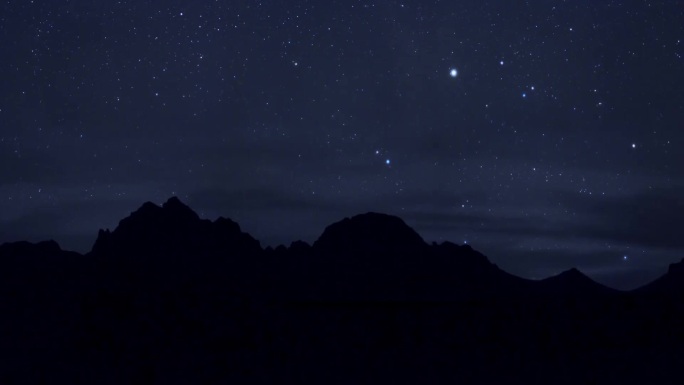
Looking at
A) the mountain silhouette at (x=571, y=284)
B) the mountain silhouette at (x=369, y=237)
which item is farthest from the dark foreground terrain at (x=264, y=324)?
the mountain silhouette at (x=571, y=284)

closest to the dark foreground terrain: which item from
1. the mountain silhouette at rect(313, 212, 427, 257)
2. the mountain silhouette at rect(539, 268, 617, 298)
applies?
the mountain silhouette at rect(313, 212, 427, 257)

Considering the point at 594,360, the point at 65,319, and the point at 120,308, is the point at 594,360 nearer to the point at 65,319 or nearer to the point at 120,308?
the point at 120,308

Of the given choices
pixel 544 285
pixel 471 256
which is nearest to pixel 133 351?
pixel 471 256

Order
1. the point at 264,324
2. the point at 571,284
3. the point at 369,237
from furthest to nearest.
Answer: the point at 571,284, the point at 369,237, the point at 264,324

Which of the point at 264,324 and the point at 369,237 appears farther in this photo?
the point at 369,237

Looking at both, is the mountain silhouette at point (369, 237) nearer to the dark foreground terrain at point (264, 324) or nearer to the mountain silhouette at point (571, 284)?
the dark foreground terrain at point (264, 324)

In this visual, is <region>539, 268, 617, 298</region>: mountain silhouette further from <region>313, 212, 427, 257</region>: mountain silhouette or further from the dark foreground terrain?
<region>313, 212, 427, 257</region>: mountain silhouette

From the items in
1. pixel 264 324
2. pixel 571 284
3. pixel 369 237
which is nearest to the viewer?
pixel 264 324

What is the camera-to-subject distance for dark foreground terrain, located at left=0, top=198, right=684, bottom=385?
2191cm

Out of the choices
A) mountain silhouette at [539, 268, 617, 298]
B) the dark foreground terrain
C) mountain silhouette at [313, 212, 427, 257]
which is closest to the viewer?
the dark foreground terrain

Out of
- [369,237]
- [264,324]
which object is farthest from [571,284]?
[264,324]

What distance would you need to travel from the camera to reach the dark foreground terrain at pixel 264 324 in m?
21.9

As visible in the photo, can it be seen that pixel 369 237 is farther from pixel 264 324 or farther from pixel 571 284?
pixel 264 324

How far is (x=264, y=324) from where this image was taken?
23.8 meters
